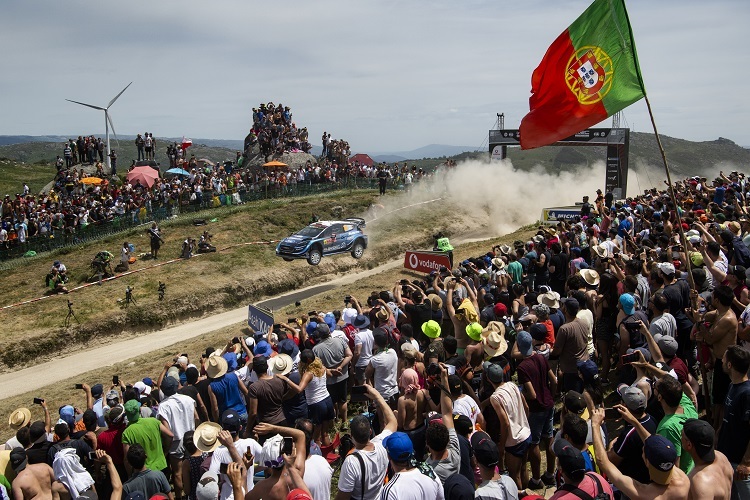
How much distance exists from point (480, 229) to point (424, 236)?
451 centimetres

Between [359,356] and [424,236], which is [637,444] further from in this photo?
[424,236]

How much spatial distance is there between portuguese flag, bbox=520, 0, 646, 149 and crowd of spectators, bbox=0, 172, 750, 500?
254 centimetres

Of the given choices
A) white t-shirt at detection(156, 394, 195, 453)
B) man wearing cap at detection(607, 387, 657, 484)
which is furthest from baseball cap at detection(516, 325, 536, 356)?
white t-shirt at detection(156, 394, 195, 453)

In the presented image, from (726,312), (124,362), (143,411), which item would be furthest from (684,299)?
(124,362)

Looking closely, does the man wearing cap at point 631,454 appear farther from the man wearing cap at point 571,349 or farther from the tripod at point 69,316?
the tripod at point 69,316

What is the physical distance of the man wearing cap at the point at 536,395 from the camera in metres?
7.38

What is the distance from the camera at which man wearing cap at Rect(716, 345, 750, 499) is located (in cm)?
542

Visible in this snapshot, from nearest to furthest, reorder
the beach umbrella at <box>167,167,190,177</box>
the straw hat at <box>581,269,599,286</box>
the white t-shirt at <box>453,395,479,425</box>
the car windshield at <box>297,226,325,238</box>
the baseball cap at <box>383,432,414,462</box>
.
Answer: the baseball cap at <box>383,432,414,462</box>, the white t-shirt at <box>453,395,479,425</box>, the straw hat at <box>581,269,599,286</box>, the car windshield at <box>297,226,325,238</box>, the beach umbrella at <box>167,167,190,177</box>

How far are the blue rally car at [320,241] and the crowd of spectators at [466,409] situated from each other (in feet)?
50.1

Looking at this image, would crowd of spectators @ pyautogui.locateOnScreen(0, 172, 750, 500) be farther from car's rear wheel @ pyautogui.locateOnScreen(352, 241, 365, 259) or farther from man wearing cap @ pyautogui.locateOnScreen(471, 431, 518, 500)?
car's rear wheel @ pyautogui.locateOnScreen(352, 241, 365, 259)

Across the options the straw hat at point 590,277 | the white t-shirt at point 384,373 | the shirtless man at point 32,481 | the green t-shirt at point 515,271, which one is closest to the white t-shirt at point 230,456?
the shirtless man at point 32,481

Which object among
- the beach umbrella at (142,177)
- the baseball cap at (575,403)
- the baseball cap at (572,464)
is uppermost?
the beach umbrella at (142,177)

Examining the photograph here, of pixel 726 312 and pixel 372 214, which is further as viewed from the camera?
pixel 372 214

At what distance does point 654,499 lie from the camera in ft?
14.6
